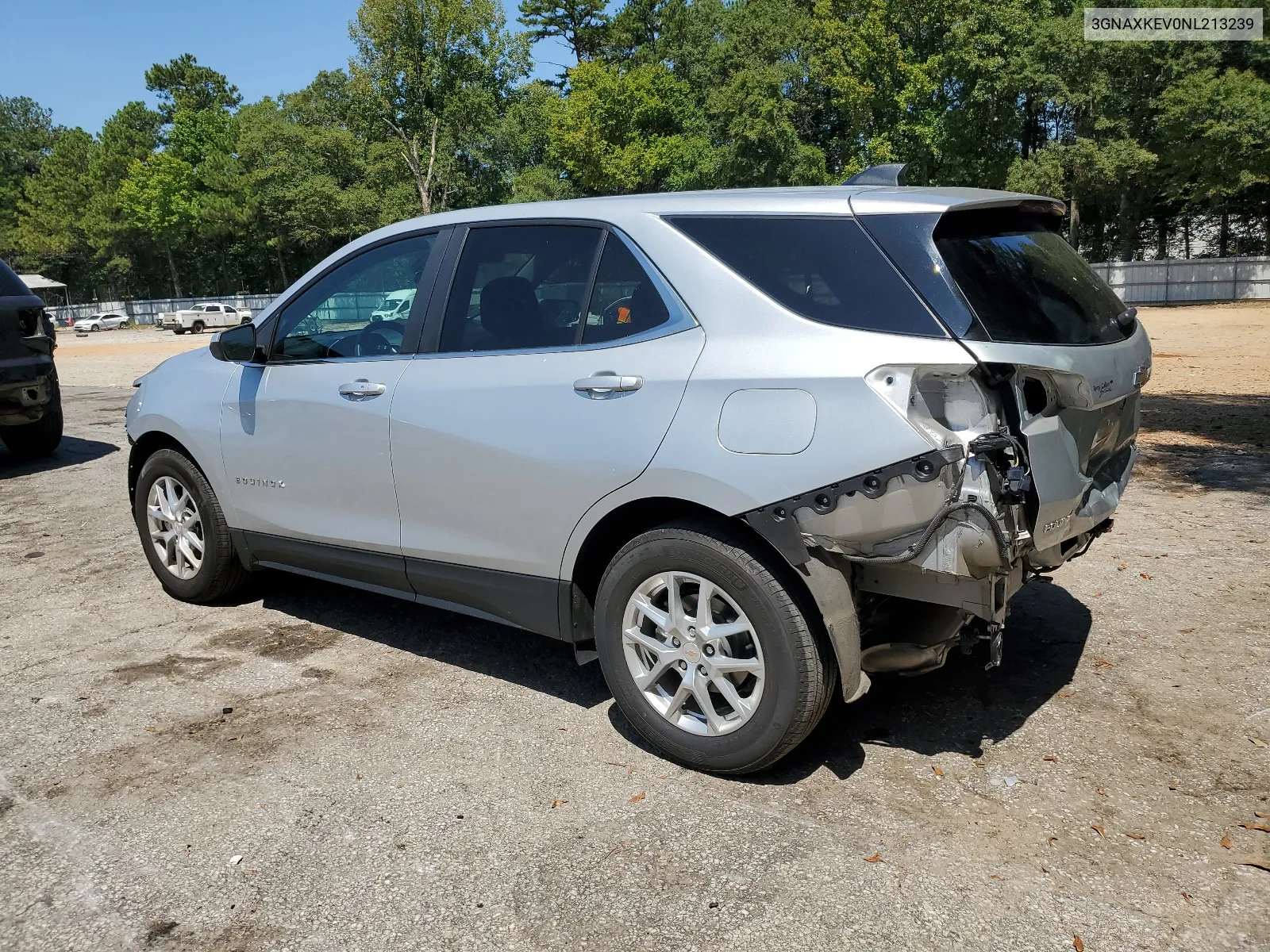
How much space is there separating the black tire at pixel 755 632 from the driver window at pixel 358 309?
5.10ft

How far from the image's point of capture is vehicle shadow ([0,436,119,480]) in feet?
32.1

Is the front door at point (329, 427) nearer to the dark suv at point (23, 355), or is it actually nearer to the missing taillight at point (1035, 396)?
the missing taillight at point (1035, 396)

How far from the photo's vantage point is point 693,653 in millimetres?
3420

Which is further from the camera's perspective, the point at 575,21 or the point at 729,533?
the point at 575,21

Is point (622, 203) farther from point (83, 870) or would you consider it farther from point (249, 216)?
point (249, 216)

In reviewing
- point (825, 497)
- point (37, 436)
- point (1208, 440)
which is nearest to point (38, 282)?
point (37, 436)

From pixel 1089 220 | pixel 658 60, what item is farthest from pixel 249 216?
pixel 1089 220

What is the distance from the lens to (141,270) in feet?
248

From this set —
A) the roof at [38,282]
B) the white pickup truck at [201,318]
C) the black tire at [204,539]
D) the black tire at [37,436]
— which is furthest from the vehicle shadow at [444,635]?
the roof at [38,282]

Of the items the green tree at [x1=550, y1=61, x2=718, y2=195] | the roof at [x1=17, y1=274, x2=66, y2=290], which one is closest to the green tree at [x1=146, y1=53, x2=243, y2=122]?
the roof at [x1=17, y1=274, x2=66, y2=290]

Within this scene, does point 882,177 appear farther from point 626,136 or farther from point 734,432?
point 626,136

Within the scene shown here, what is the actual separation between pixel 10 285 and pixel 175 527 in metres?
5.49

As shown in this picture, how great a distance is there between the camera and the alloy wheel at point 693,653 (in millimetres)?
3346

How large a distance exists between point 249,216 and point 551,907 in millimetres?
67561
